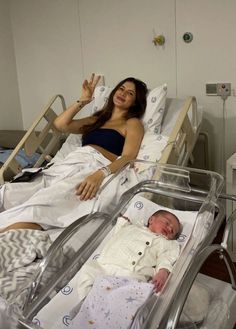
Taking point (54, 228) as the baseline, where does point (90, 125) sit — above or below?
above

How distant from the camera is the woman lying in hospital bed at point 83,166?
179 centimetres

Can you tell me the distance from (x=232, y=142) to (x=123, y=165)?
3.84 ft

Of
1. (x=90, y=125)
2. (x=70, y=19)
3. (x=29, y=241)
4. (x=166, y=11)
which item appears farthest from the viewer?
(x=70, y=19)

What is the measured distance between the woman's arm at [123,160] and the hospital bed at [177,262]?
0.48ft

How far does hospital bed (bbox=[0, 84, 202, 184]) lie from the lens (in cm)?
211

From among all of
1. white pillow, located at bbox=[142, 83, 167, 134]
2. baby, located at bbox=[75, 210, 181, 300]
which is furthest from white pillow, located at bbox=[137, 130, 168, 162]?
baby, located at bbox=[75, 210, 181, 300]

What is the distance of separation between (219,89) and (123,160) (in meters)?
1.02

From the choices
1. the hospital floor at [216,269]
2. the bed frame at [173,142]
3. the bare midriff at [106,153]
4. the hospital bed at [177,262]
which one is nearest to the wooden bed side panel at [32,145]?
the bed frame at [173,142]

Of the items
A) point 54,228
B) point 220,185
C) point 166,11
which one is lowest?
point 54,228

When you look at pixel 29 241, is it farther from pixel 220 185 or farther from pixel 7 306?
pixel 220 185

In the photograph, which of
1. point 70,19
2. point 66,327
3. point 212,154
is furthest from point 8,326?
point 70,19

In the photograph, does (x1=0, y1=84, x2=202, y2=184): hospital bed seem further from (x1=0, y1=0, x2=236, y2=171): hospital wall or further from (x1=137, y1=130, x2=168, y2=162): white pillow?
(x1=0, y1=0, x2=236, y2=171): hospital wall

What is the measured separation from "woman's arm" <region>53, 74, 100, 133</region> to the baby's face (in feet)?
3.32

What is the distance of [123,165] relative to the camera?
77.4 inches
